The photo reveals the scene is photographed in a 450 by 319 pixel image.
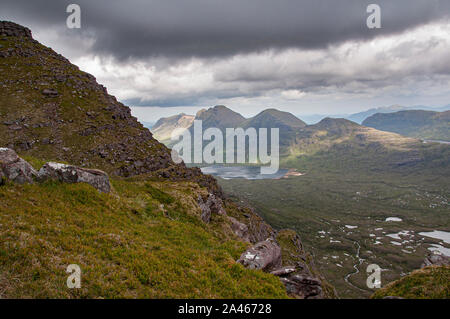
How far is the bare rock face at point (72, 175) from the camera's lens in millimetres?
21812

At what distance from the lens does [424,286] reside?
16.5m

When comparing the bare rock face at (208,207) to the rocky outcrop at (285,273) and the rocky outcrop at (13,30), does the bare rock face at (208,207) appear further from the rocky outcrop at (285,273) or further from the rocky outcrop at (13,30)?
the rocky outcrop at (13,30)

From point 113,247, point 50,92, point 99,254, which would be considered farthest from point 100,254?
point 50,92

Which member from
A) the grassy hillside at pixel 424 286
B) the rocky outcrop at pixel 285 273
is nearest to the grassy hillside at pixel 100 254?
the rocky outcrop at pixel 285 273

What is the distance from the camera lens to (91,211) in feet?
67.6

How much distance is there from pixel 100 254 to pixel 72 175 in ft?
37.1

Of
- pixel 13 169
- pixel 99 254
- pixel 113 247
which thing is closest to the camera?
pixel 99 254

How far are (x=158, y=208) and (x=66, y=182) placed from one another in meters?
10.3

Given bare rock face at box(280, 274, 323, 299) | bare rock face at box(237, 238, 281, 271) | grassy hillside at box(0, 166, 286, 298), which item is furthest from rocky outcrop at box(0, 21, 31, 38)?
bare rock face at box(280, 274, 323, 299)

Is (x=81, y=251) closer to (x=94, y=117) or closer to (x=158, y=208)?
(x=158, y=208)

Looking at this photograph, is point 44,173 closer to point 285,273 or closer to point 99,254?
point 99,254

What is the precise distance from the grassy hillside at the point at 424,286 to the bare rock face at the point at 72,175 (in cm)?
2756
